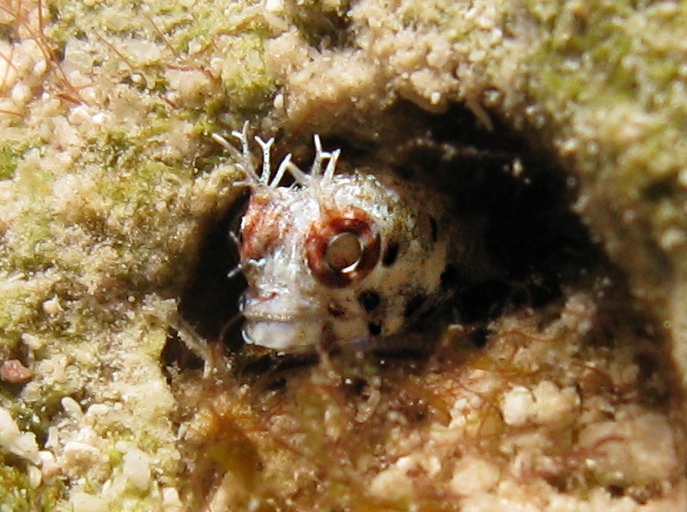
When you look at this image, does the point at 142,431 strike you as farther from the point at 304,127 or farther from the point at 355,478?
the point at 304,127

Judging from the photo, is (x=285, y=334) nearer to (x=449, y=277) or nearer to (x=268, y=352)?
(x=268, y=352)

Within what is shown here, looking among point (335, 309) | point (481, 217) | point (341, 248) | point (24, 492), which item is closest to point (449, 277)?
point (481, 217)

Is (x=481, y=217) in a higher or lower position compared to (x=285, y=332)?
higher

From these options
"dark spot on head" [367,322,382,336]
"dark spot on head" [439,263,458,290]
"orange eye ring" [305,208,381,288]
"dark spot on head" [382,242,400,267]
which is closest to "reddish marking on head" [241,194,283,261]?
"orange eye ring" [305,208,381,288]

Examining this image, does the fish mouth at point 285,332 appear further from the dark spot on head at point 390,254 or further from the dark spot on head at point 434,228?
the dark spot on head at point 434,228

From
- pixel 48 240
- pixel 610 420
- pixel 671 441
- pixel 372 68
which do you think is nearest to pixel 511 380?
pixel 610 420

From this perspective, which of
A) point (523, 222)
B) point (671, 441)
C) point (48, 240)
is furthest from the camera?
point (523, 222)
